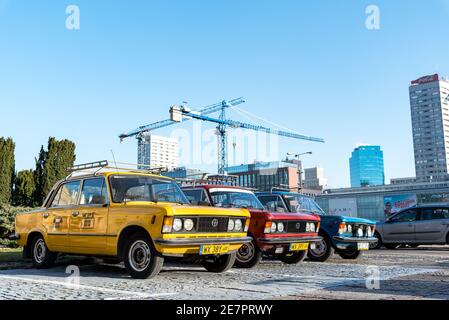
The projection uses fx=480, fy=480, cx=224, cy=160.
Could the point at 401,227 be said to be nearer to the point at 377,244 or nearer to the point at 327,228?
the point at 377,244

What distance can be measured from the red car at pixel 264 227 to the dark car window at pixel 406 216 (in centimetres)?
802

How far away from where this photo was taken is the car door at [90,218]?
834cm

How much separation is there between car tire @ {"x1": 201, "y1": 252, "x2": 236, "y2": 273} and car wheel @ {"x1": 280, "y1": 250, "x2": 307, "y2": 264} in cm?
228

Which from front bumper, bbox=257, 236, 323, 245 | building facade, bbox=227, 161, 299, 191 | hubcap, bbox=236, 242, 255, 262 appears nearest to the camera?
front bumper, bbox=257, 236, 323, 245

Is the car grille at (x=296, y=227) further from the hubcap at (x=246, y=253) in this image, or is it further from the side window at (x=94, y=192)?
the side window at (x=94, y=192)

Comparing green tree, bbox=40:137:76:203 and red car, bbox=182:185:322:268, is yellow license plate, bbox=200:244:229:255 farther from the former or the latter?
green tree, bbox=40:137:76:203

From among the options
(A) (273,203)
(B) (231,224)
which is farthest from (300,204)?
(B) (231,224)

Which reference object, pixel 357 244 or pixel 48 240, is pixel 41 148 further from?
pixel 357 244

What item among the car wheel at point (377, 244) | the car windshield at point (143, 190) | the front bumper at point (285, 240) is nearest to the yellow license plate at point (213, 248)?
the car windshield at point (143, 190)

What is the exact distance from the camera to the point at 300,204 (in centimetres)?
1234

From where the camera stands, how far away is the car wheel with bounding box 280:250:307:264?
10.7 m

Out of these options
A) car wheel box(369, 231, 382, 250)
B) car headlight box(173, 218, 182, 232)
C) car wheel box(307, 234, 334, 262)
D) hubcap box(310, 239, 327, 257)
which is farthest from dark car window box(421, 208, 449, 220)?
car headlight box(173, 218, 182, 232)

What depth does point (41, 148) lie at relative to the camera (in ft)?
81.9
